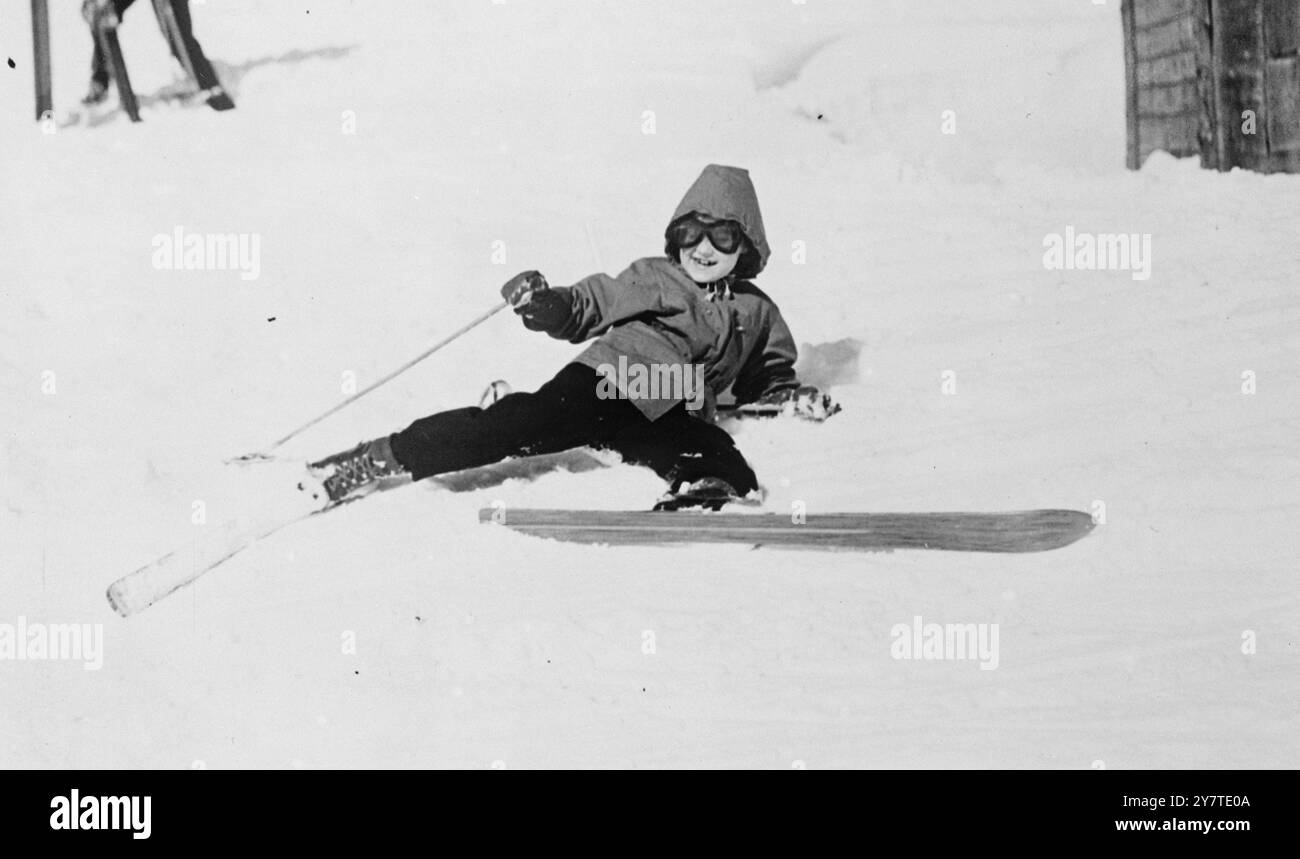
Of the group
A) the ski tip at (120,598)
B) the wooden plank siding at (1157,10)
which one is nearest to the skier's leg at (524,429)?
the ski tip at (120,598)

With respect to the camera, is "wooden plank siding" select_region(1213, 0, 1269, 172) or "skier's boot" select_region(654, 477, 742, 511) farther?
"wooden plank siding" select_region(1213, 0, 1269, 172)

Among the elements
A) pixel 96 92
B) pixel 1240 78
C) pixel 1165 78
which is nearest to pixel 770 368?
pixel 1165 78

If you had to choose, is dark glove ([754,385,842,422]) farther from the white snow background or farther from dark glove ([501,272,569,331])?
dark glove ([501,272,569,331])

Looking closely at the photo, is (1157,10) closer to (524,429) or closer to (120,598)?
(524,429)

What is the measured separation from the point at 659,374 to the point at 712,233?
0.27 metres

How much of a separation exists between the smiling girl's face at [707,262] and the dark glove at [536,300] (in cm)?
23

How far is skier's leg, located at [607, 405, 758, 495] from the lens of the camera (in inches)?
101

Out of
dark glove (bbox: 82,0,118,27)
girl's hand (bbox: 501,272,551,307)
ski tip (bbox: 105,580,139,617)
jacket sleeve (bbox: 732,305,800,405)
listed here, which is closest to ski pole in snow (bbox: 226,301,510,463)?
girl's hand (bbox: 501,272,551,307)

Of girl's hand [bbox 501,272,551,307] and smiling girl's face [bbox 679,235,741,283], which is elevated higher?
smiling girl's face [bbox 679,235,741,283]

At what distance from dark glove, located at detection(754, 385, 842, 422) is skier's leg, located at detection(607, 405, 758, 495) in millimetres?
114

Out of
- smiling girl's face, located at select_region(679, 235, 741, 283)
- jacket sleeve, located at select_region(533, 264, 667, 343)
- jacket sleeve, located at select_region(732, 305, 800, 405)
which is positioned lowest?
jacket sleeve, located at select_region(732, 305, 800, 405)

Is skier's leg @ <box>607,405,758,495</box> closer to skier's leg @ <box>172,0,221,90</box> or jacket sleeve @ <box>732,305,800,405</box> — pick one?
jacket sleeve @ <box>732,305,800,405</box>

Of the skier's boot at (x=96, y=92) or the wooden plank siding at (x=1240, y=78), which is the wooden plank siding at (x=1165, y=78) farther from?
the skier's boot at (x=96, y=92)

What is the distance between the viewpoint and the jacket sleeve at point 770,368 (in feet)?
8.59
